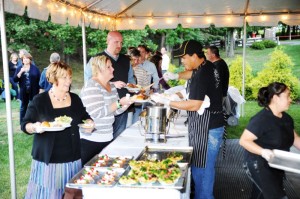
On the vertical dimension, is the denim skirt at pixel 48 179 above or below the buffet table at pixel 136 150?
below

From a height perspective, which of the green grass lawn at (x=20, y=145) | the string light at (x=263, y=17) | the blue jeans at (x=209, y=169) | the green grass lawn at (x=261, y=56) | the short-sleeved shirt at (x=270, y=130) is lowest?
A: the green grass lawn at (x=20, y=145)

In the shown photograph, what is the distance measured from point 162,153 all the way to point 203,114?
606 mm

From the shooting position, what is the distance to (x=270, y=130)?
268cm

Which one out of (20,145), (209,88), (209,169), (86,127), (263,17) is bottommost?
(20,145)

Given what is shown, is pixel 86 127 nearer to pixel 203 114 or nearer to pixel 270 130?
pixel 203 114

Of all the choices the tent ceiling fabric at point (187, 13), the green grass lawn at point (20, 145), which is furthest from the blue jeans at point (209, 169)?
the tent ceiling fabric at point (187, 13)

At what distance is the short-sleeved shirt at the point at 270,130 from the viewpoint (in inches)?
105

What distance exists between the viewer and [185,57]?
3045 millimetres

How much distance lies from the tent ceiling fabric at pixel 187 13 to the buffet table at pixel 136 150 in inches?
101

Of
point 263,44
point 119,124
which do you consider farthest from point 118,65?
point 263,44

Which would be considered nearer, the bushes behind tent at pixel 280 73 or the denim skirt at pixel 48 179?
the denim skirt at pixel 48 179

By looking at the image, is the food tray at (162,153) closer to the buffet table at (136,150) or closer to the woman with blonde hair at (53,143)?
the buffet table at (136,150)

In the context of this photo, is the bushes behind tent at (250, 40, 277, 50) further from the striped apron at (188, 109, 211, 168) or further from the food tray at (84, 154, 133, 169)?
the food tray at (84, 154, 133, 169)

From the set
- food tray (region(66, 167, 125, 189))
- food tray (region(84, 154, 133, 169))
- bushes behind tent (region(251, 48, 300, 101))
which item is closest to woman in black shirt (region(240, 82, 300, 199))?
food tray (region(84, 154, 133, 169))
